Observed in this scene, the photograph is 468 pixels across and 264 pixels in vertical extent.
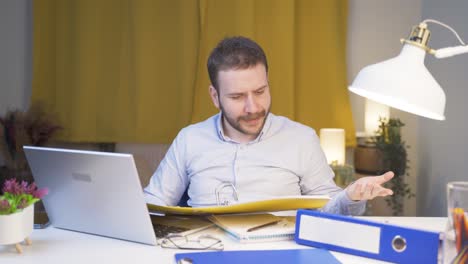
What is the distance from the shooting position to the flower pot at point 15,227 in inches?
46.8

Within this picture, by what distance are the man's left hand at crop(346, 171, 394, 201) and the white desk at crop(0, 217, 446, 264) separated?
0.58 ft

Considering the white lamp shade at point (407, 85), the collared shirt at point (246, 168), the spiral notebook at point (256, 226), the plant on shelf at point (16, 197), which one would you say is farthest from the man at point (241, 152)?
the white lamp shade at point (407, 85)

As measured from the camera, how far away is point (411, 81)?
982 millimetres

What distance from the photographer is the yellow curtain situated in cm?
354

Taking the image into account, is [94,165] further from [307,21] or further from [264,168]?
[307,21]

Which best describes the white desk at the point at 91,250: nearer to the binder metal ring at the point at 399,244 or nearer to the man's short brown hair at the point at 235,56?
the binder metal ring at the point at 399,244

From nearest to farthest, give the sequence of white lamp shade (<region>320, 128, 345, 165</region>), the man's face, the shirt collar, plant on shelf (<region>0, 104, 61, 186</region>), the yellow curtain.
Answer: the man's face
the shirt collar
plant on shelf (<region>0, 104, 61, 186</region>)
white lamp shade (<region>320, 128, 345, 165</region>)
the yellow curtain

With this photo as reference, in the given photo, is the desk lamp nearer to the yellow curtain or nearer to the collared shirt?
the collared shirt

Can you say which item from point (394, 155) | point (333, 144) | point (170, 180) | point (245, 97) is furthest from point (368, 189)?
point (394, 155)

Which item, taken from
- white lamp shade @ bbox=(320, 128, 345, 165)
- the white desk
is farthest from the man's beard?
white lamp shade @ bbox=(320, 128, 345, 165)

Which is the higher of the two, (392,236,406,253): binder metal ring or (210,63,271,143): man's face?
(210,63,271,143): man's face

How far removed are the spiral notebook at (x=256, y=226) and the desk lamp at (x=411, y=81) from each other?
0.46 meters

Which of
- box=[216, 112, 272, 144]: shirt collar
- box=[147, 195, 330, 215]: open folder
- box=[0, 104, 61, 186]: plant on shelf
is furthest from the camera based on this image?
box=[0, 104, 61, 186]: plant on shelf

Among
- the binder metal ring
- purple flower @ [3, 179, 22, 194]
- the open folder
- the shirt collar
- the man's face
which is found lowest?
the binder metal ring
